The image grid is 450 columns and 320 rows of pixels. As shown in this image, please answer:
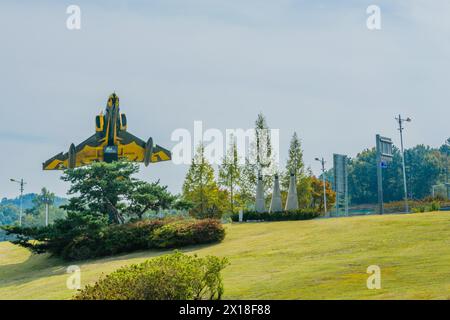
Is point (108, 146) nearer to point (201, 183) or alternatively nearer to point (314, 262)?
point (201, 183)

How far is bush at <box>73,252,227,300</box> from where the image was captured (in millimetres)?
20062

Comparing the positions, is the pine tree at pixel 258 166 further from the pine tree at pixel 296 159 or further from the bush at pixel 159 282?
the bush at pixel 159 282

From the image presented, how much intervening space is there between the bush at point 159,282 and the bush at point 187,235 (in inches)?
668

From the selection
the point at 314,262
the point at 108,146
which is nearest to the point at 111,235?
the point at 108,146

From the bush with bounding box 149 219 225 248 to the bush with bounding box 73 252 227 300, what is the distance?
17.0 metres

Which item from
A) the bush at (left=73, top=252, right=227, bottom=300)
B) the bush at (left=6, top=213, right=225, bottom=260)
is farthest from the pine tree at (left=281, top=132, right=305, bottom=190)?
the bush at (left=73, top=252, right=227, bottom=300)

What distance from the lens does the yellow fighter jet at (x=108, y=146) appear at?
49.8 meters

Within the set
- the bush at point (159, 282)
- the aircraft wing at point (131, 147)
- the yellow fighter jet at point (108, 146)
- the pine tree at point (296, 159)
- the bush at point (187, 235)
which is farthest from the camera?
the pine tree at point (296, 159)

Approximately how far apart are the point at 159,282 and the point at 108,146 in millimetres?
30842

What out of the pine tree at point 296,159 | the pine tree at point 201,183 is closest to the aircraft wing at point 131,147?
the pine tree at point 201,183

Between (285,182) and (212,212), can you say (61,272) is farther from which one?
(285,182)

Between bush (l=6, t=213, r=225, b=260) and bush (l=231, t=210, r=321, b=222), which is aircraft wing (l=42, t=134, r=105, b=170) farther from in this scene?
bush (l=231, t=210, r=321, b=222)

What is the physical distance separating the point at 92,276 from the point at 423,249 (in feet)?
51.7

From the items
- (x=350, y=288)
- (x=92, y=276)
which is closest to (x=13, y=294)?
(x=92, y=276)
